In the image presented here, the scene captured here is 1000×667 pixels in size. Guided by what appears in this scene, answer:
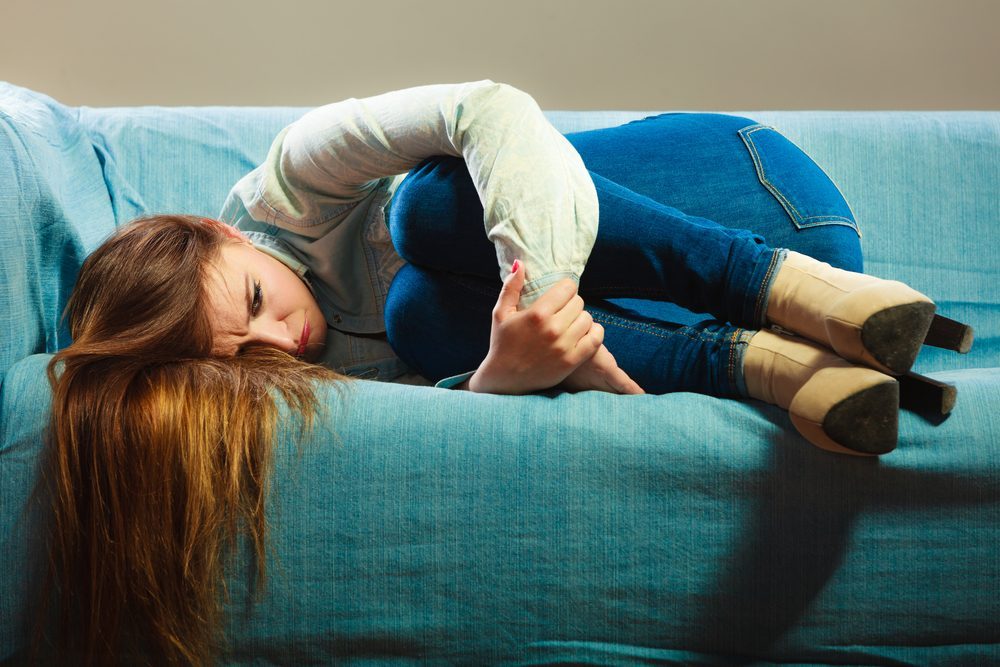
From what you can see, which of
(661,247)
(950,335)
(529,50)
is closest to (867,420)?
(950,335)

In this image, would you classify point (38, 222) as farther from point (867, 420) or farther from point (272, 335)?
point (867, 420)

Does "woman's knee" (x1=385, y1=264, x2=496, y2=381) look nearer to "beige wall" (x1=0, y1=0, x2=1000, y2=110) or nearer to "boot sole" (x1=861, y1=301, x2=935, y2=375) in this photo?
"boot sole" (x1=861, y1=301, x2=935, y2=375)

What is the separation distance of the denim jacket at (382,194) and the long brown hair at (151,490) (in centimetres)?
28

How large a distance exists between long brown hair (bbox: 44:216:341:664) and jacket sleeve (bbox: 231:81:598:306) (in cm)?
28

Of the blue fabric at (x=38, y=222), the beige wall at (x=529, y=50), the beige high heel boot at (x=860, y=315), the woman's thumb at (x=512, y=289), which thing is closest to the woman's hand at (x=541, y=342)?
the woman's thumb at (x=512, y=289)

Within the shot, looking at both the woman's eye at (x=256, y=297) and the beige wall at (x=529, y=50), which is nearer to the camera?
the woman's eye at (x=256, y=297)

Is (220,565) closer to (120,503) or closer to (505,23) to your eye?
(120,503)

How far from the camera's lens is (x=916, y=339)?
A: 741 millimetres

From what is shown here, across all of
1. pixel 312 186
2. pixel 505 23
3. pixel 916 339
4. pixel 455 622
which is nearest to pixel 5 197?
pixel 312 186

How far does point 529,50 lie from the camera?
1.99 meters

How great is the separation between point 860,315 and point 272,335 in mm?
683

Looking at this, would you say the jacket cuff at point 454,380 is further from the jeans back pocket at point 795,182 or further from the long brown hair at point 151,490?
the jeans back pocket at point 795,182

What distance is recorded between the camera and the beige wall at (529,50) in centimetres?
193

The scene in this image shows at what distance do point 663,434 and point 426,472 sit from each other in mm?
261
